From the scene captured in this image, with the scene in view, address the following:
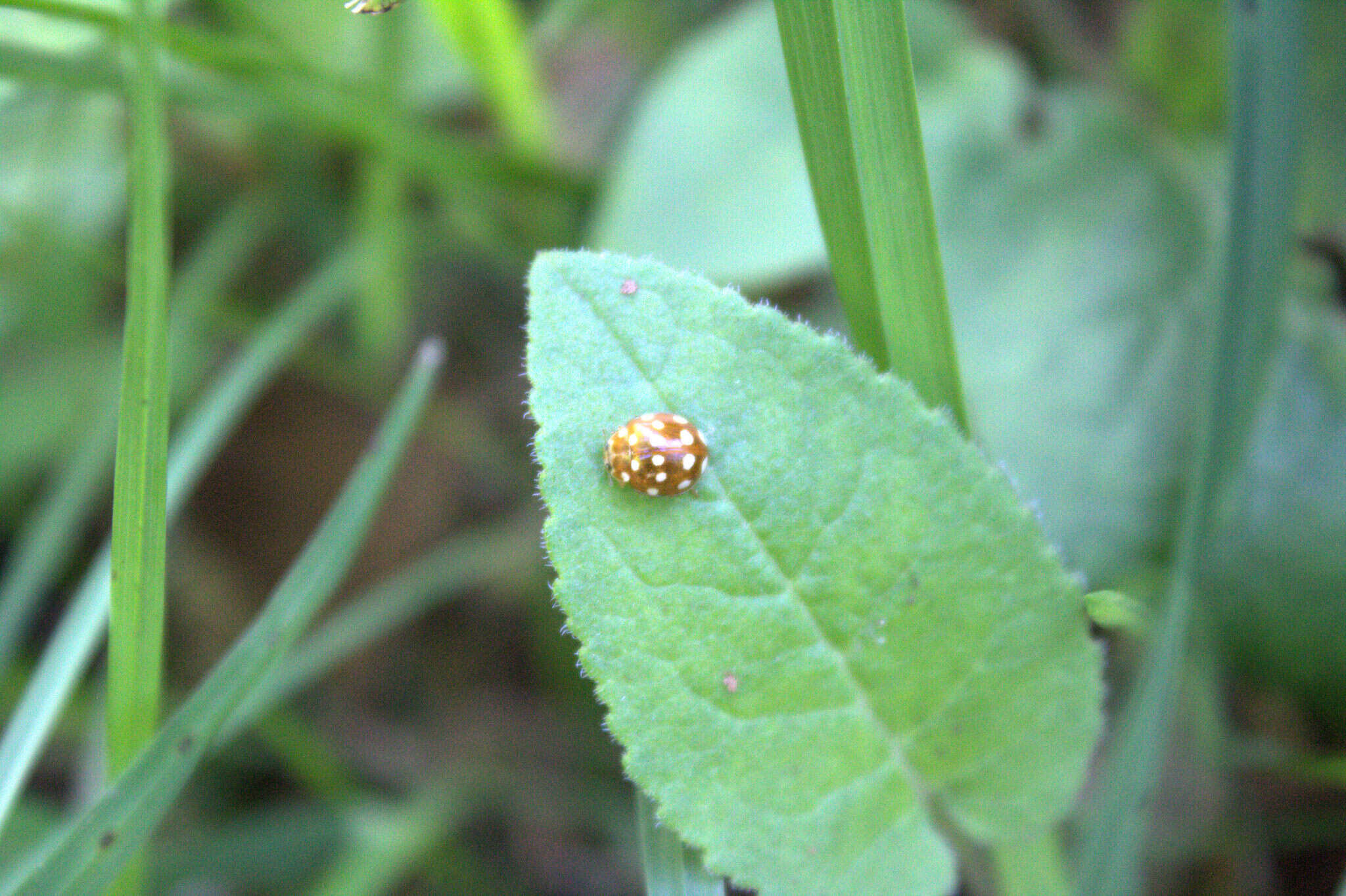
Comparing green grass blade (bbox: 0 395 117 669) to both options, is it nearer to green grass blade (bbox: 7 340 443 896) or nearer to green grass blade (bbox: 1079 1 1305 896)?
green grass blade (bbox: 7 340 443 896)

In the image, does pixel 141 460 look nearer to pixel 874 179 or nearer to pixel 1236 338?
pixel 874 179

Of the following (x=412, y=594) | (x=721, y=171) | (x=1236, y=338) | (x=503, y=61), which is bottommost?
(x=1236, y=338)

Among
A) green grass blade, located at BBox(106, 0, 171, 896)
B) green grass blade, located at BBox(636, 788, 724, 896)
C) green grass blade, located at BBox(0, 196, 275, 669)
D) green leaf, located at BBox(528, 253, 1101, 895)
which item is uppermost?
green grass blade, located at BBox(0, 196, 275, 669)

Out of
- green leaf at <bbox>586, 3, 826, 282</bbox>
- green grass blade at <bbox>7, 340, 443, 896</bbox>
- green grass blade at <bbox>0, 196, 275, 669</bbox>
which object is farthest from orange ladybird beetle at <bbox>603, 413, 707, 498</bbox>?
green grass blade at <bbox>0, 196, 275, 669</bbox>

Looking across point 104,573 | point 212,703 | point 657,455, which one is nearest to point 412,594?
point 104,573

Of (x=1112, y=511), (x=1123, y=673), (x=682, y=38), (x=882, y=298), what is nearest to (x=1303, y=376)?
(x=1112, y=511)
